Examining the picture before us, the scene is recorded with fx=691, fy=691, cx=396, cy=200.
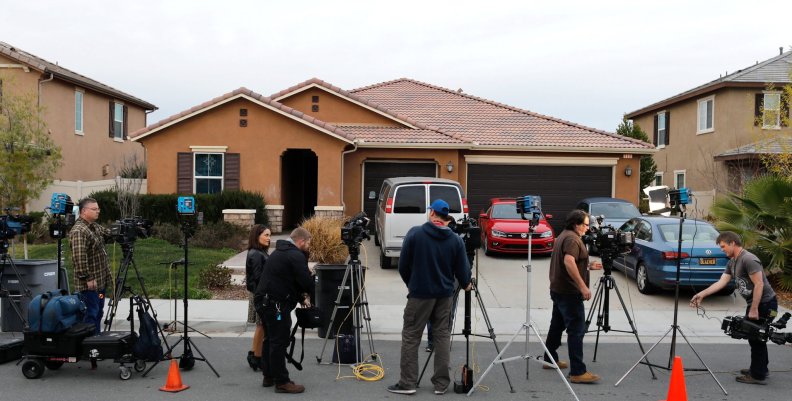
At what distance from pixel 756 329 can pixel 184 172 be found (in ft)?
54.2

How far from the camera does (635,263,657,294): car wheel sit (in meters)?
13.2

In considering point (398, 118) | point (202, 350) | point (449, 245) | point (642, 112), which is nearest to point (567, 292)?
point (449, 245)

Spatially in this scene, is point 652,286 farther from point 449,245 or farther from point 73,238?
point 73,238

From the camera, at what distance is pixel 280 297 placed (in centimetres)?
711

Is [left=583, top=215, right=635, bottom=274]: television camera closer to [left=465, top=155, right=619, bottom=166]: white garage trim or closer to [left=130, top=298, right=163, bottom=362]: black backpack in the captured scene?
[left=130, top=298, right=163, bottom=362]: black backpack

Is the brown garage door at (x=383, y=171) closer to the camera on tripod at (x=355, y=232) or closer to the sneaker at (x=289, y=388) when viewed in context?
the camera on tripod at (x=355, y=232)

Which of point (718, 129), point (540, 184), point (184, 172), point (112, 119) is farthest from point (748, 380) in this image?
point (112, 119)

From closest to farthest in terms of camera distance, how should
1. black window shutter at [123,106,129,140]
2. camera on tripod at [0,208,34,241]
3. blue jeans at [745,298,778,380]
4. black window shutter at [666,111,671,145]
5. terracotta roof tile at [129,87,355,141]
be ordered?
1. blue jeans at [745,298,778,380]
2. camera on tripod at [0,208,34,241]
3. terracotta roof tile at [129,87,355,141]
4. black window shutter at [123,106,129,140]
5. black window shutter at [666,111,671,145]

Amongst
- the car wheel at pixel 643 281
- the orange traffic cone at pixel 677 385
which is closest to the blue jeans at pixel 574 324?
the orange traffic cone at pixel 677 385

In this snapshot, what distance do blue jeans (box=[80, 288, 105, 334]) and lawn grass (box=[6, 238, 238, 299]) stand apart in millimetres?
3244

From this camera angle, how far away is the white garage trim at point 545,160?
21578 mm

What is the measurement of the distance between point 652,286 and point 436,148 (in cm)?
926

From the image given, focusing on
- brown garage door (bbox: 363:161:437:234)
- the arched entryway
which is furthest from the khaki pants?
the arched entryway

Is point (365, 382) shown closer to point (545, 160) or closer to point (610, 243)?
point (610, 243)
